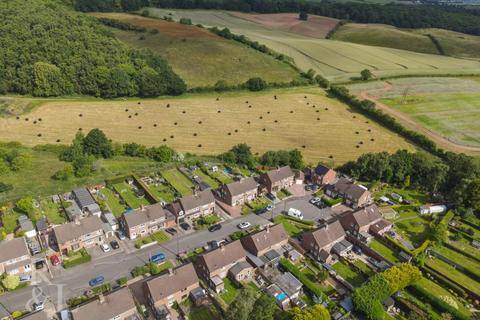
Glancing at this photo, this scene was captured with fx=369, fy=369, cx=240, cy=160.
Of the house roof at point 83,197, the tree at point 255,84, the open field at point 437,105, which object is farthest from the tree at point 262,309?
the tree at point 255,84

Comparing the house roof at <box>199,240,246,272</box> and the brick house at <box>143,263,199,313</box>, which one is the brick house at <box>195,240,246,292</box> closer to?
the house roof at <box>199,240,246,272</box>

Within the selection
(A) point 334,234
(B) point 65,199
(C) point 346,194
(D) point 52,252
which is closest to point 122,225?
(D) point 52,252

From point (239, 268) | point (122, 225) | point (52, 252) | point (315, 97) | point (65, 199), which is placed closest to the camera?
point (239, 268)

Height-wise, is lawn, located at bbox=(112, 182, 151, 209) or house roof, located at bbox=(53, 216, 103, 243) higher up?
house roof, located at bbox=(53, 216, 103, 243)

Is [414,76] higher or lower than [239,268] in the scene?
higher

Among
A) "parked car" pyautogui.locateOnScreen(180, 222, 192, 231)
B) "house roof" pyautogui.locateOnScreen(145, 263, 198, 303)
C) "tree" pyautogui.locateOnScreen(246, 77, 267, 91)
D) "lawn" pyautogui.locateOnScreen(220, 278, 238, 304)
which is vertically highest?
"tree" pyautogui.locateOnScreen(246, 77, 267, 91)

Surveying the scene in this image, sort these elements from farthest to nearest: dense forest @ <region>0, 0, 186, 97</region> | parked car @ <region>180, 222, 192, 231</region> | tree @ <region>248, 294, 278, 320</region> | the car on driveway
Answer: dense forest @ <region>0, 0, 186, 97</region>
the car on driveway
parked car @ <region>180, 222, 192, 231</region>
tree @ <region>248, 294, 278, 320</region>

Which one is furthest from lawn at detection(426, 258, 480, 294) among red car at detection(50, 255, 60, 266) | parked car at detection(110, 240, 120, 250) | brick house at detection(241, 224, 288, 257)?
red car at detection(50, 255, 60, 266)

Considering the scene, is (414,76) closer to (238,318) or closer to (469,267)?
(469,267)
